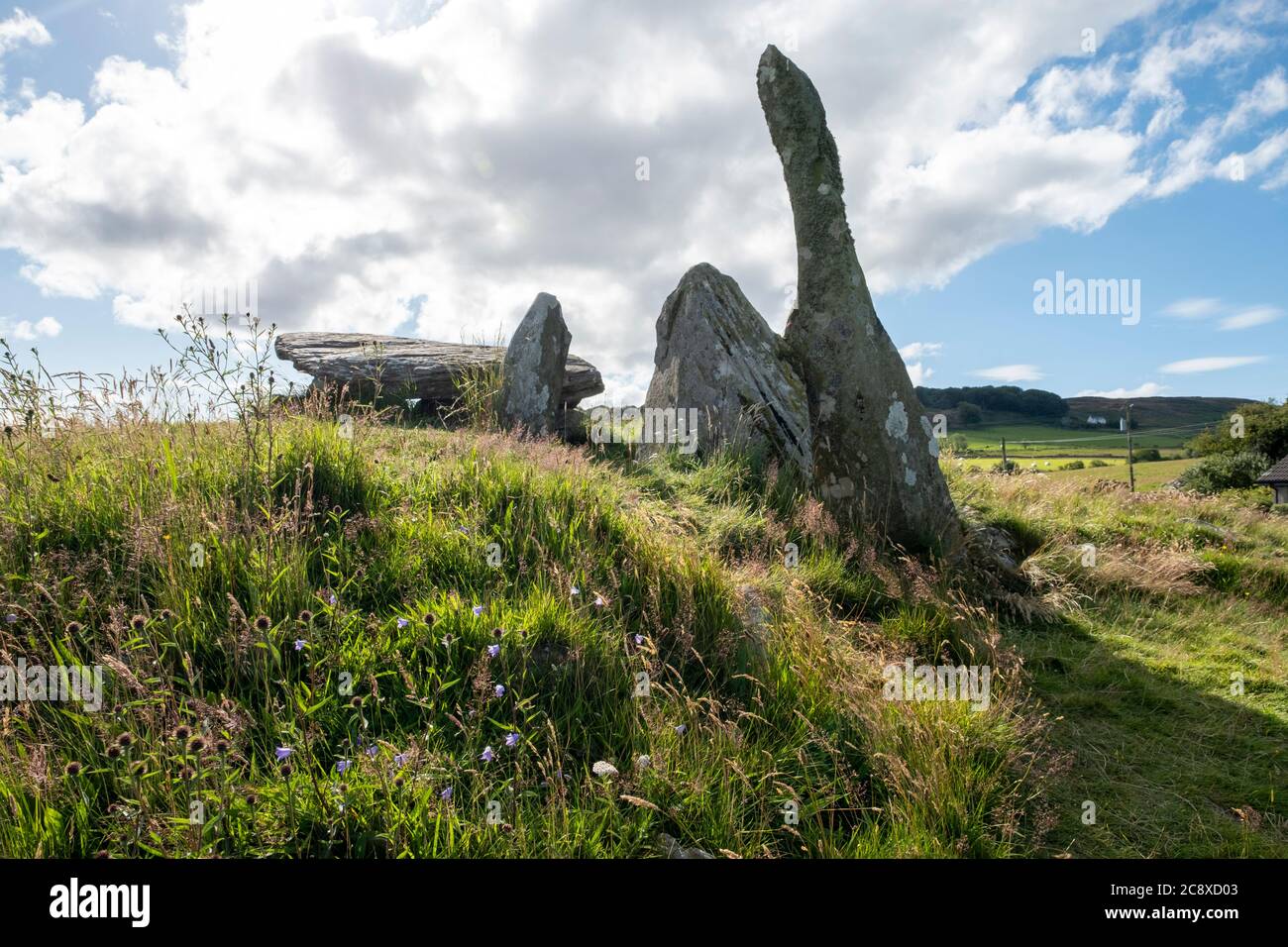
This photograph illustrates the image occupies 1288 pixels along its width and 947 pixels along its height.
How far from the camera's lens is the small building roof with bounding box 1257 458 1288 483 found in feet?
114

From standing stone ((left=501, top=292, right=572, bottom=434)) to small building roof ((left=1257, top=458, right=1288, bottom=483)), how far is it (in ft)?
126


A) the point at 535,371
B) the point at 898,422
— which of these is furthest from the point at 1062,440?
the point at 898,422

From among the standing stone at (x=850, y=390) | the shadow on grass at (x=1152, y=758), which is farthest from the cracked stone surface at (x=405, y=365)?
the shadow on grass at (x=1152, y=758)

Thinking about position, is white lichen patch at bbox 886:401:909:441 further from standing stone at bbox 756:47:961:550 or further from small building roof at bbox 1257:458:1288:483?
small building roof at bbox 1257:458:1288:483

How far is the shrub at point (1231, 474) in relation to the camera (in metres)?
38.4

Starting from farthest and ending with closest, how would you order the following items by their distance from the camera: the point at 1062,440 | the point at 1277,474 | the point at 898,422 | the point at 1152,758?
the point at 1062,440 < the point at 1277,474 < the point at 898,422 < the point at 1152,758

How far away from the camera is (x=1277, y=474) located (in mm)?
35094

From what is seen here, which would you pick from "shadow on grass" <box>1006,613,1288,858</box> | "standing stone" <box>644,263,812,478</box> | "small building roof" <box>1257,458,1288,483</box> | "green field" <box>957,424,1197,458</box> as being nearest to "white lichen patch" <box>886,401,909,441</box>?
"standing stone" <box>644,263,812,478</box>

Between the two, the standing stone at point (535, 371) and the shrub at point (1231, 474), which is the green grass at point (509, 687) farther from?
the shrub at point (1231, 474)

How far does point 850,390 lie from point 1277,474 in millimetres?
38642

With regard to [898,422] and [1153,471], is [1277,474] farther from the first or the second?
[898,422]
